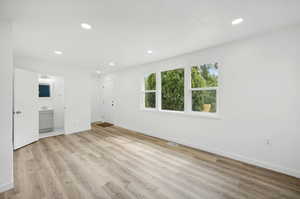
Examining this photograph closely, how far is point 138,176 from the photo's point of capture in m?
2.24

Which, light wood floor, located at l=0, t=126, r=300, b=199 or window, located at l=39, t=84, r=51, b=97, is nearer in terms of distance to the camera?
light wood floor, located at l=0, t=126, r=300, b=199

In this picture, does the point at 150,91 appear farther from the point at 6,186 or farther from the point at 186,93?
the point at 6,186

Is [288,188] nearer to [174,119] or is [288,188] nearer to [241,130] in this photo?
[241,130]

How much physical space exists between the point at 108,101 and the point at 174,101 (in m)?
3.76

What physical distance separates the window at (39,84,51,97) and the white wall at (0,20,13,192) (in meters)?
3.87

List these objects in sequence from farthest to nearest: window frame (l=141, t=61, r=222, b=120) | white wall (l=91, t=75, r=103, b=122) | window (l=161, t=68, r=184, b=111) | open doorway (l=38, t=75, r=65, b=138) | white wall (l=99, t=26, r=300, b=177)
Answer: white wall (l=91, t=75, r=103, b=122) < open doorway (l=38, t=75, r=65, b=138) < window (l=161, t=68, r=184, b=111) < window frame (l=141, t=61, r=222, b=120) < white wall (l=99, t=26, r=300, b=177)

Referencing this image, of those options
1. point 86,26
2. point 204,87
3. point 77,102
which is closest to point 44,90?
point 77,102

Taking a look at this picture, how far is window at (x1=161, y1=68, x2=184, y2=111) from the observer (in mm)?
3916

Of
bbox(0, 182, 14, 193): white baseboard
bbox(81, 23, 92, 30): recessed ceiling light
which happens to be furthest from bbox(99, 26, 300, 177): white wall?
bbox(0, 182, 14, 193): white baseboard

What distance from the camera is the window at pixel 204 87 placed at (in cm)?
324

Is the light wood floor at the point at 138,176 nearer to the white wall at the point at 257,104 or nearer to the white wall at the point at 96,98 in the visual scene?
the white wall at the point at 257,104

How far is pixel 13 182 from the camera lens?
6.65ft

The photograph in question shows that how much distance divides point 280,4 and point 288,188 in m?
2.57

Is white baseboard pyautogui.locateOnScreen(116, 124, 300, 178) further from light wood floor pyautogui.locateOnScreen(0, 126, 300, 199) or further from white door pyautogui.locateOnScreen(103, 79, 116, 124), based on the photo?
white door pyautogui.locateOnScreen(103, 79, 116, 124)
